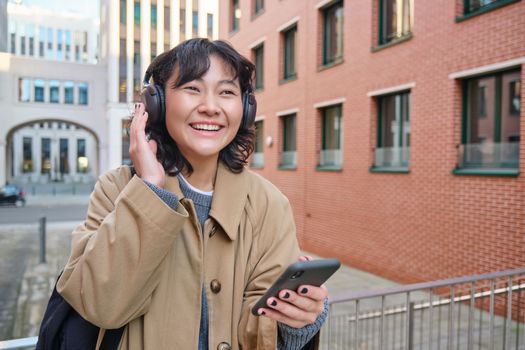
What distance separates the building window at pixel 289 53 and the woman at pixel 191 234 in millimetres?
13122

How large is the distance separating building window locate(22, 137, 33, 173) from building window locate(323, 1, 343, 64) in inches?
2559

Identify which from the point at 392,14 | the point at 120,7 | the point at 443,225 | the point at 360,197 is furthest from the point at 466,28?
the point at 120,7

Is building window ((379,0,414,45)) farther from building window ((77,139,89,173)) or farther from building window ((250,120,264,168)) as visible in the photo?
building window ((77,139,89,173))

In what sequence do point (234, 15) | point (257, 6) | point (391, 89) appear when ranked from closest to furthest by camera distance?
point (391, 89)
point (257, 6)
point (234, 15)

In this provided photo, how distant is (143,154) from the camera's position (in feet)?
4.10

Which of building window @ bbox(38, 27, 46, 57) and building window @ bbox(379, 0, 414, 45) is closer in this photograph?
building window @ bbox(379, 0, 414, 45)

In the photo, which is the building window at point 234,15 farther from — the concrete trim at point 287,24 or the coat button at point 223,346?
the coat button at point 223,346

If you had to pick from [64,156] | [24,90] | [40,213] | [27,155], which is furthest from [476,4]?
[27,155]

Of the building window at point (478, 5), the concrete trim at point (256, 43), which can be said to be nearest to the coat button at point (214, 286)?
the building window at point (478, 5)

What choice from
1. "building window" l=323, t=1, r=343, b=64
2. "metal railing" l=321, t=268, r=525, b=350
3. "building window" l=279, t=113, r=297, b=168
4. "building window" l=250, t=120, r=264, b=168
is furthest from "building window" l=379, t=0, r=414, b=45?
"building window" l=250, t=120, r=264, b=168

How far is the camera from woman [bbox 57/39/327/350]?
1103mm

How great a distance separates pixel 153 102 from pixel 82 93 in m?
35.7

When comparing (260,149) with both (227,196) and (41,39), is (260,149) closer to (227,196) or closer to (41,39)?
(227,196)

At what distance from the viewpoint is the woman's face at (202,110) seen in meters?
1.36
